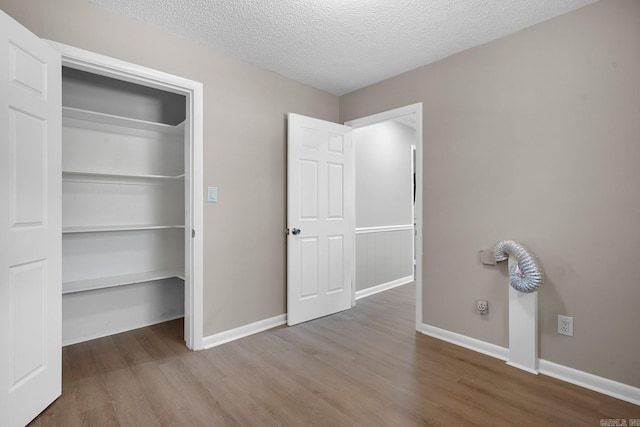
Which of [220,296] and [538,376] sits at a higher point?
[220,296]

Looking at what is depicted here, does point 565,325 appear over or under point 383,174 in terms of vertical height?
under

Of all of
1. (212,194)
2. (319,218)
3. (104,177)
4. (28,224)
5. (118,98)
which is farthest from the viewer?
(319,218)

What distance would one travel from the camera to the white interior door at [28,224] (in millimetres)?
1559

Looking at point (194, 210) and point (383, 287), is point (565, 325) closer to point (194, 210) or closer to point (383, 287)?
point (383, 287)

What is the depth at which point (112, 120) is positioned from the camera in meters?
2.78

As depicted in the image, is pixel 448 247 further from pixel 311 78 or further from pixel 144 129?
pixel 144 129

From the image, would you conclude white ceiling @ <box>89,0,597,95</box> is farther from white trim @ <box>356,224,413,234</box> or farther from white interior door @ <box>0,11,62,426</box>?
white trim @ <box>356,224,413,234</box>

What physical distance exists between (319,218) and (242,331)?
1.31m

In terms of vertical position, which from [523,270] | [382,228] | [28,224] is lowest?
[523,270]

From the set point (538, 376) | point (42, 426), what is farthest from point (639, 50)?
point (42, 426)

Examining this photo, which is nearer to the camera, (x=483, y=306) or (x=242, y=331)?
(x=483, y=306)

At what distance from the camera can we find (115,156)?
2.96 m

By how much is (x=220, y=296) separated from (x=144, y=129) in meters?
1.75

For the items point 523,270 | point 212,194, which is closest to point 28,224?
point 212,194
